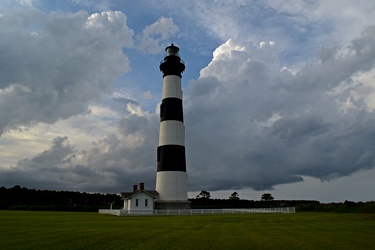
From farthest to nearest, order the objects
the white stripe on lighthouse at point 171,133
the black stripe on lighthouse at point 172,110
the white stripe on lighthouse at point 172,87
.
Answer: the white stripe on lighthouse at point 172,87
the black stripe on lighthouse at point 172,110
the white stripe on lighthouse at point 171,133

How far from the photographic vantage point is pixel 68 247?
1272 centimetres

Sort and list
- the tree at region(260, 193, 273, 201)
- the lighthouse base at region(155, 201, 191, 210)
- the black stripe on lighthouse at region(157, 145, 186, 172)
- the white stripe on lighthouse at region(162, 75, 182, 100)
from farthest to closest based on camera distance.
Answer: the tree at region(260, 193, 273, 201) → the white stripe on lighthouse at region(162, 75, 182, 100) → the lighthouse base at region(155, 201, 191, 210) → the black stripe on lighthouse at region(157, 145, 186, 172)

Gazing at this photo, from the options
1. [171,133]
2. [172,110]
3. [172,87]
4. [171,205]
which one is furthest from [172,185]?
[172,87]

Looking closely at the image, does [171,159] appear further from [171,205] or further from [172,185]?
[171,205]

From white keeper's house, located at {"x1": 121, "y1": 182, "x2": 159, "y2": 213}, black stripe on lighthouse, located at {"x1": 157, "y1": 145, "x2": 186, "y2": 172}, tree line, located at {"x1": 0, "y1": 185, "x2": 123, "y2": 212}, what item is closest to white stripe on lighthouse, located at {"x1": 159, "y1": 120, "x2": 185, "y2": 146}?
black stripe on lighthouse, located at {"x1": 157, "y1": 145, "x2": 186, "y2": 172}

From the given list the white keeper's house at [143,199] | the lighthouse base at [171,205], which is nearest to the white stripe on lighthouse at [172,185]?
the lighthouse base at [171,205]

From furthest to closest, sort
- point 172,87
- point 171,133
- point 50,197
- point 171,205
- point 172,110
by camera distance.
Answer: point 50,197 < point 172,87 < point 172,110 < point 171,133 < point 171,205

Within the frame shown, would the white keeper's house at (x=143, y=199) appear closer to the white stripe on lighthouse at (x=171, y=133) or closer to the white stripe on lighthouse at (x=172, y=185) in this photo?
the white stripe on lighthouse at (x=172, y=185)

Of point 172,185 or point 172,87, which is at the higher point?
point 172,87

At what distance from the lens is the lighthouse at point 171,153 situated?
44.2m

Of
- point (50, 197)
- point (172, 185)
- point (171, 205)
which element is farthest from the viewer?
point (50, 197)

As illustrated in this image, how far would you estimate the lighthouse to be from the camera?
4416cm

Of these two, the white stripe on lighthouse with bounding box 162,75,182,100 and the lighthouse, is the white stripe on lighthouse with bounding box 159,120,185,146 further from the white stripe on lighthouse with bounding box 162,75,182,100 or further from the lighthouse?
the white stripe on lighthouse with bounding box 162,75,182,100

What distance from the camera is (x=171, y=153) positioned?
1745 inches
